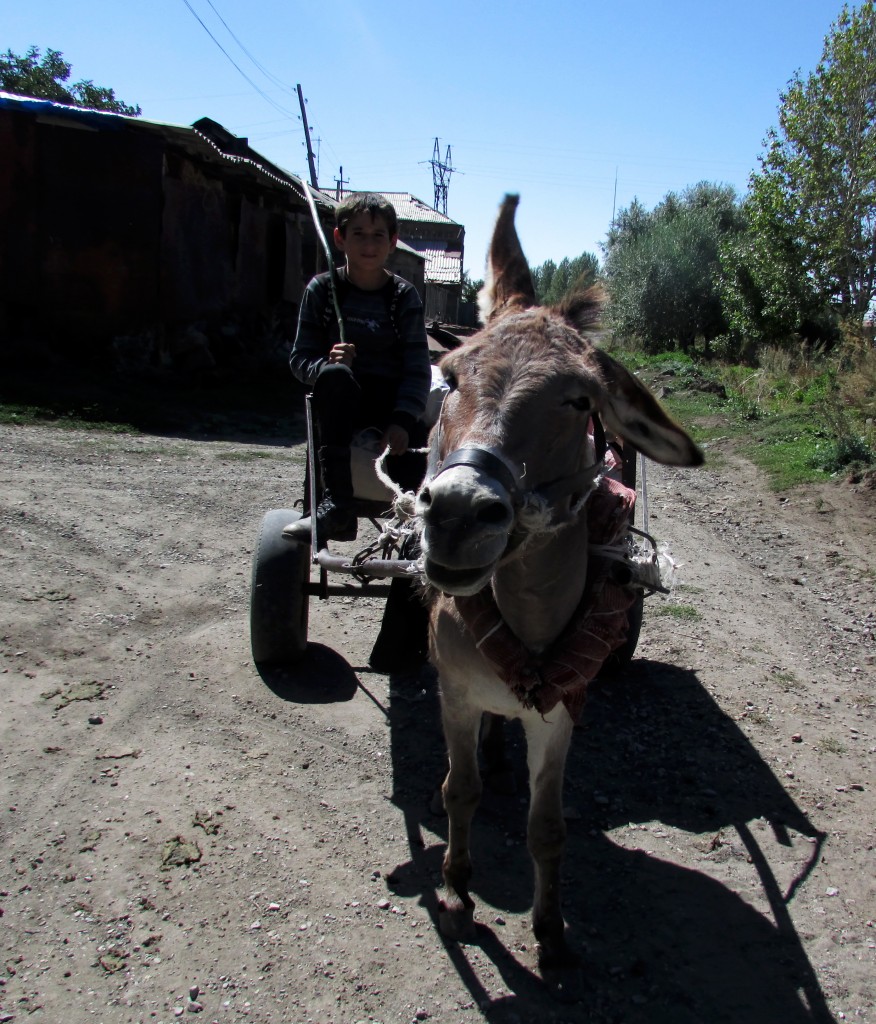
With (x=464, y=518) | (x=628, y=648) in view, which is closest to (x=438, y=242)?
(x=628, y=648)

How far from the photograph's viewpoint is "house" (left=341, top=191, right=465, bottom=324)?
134ft

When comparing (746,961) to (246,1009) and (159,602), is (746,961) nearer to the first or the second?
(246,1009)

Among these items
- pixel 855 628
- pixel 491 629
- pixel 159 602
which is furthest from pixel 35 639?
pixel 855 628

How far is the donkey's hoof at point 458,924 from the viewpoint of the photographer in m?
2.83

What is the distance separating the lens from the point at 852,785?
153 inches

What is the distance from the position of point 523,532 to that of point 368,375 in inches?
88.7

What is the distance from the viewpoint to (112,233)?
43.5 ft

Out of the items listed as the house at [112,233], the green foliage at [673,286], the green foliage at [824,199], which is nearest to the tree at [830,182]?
the green foliage at [824,199]

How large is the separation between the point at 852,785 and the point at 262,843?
2884mm

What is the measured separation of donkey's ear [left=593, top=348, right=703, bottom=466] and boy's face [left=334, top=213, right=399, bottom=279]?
6.38 feet

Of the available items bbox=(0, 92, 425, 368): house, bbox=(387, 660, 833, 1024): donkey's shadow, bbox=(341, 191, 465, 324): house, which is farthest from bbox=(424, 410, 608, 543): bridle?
bbox=(341, 191, 465, 324): house

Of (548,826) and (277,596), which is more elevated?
(277,596)

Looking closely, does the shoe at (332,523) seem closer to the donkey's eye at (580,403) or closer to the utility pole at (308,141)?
the donkey's eye at (580,403)

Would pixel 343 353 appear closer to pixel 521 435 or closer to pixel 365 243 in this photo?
pixel 365 243
